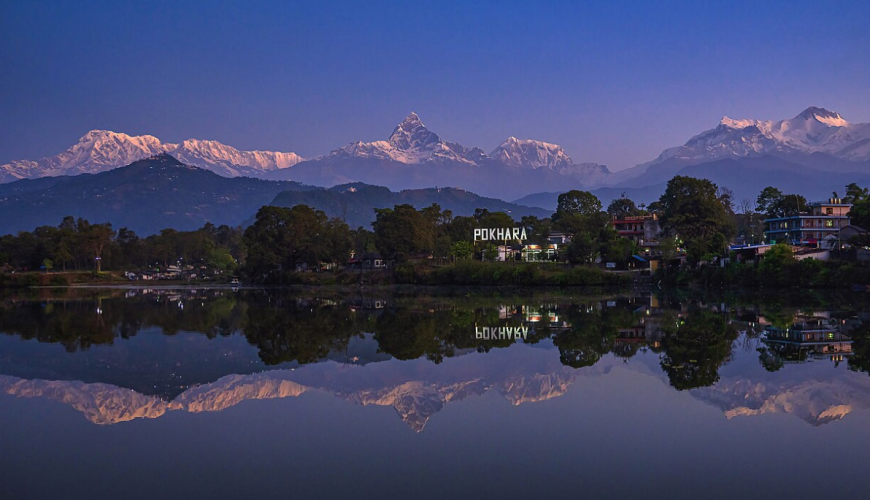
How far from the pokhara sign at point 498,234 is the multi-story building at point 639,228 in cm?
1503

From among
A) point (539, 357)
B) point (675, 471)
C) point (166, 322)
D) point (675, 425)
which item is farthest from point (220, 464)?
point (166, 322)

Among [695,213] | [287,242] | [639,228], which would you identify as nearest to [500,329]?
[695,213]

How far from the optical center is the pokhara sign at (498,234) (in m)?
101

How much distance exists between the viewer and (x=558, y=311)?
122ft

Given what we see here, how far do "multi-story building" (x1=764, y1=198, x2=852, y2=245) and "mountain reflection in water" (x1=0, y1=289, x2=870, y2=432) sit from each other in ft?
182

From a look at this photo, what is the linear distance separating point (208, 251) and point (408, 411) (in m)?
130

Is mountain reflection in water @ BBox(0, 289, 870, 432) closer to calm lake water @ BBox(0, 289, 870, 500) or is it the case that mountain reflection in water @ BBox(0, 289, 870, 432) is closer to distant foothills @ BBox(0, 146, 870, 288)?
calm lake water @ BBox(0, 289, 870, 500)

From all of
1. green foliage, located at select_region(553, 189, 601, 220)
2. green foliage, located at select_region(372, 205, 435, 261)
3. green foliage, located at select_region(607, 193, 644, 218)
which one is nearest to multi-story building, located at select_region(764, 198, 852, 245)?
green foliage, located at select_region(553, 189, 601, 220)

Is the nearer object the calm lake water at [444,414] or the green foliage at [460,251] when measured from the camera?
the calm lake water at [444,414]

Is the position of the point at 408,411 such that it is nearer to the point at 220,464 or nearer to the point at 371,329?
the point at 220,464

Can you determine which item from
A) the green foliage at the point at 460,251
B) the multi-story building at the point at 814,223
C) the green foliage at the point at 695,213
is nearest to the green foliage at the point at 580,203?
the green foliage at the point at 695,213

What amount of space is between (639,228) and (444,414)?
100 metres

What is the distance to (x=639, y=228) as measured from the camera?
107188 mm

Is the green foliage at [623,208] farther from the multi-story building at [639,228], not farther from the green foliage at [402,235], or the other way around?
the green foliage at [402,235]
